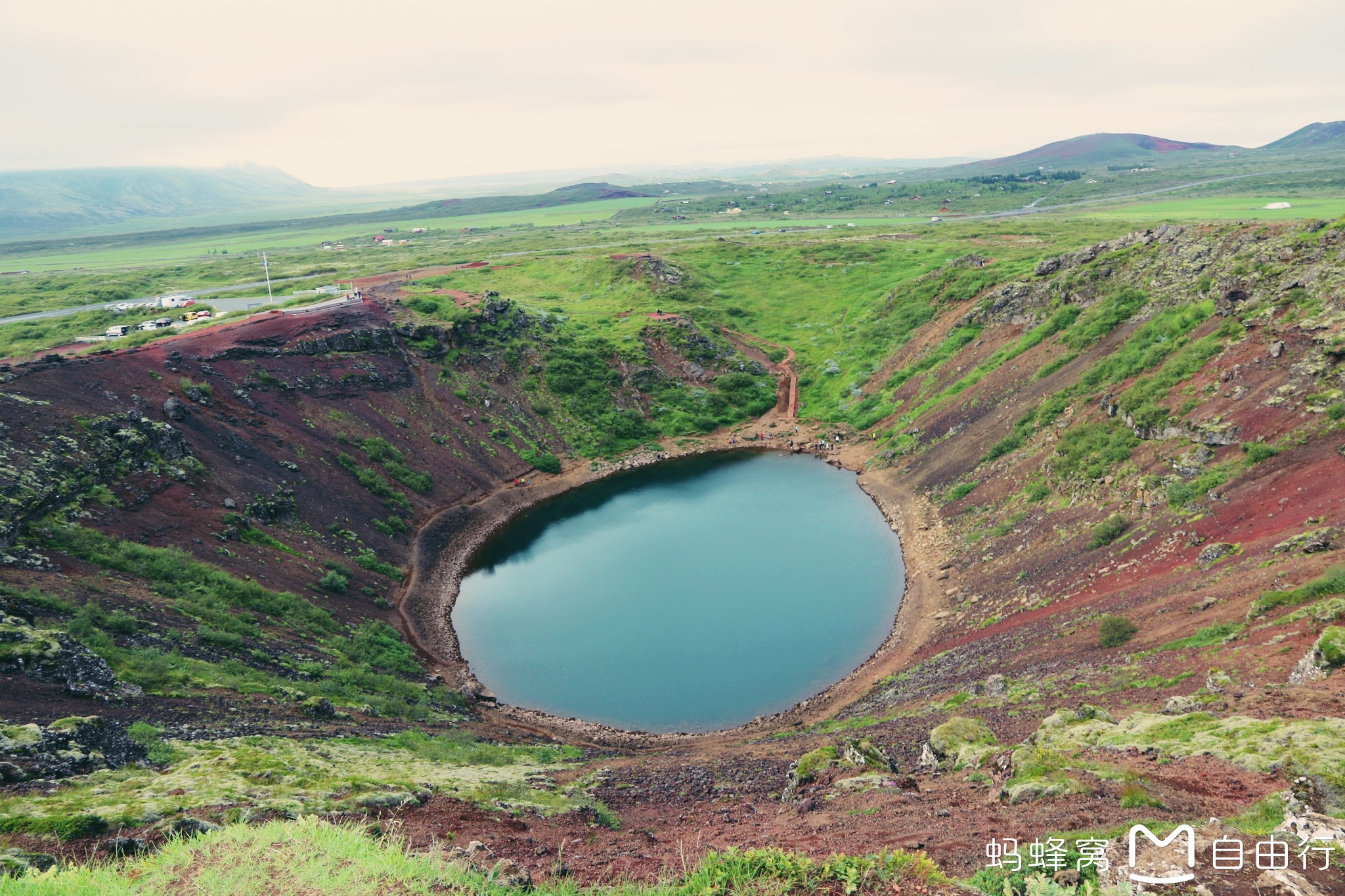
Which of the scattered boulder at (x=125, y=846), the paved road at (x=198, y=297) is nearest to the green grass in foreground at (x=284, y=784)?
the scattered boulder at (x=125, y=846)

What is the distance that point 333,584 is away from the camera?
42.0 meters

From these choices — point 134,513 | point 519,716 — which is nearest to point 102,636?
point 134,513

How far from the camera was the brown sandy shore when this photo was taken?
113 ft

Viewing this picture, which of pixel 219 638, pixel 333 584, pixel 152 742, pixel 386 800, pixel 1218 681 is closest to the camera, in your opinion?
pixel 386 800

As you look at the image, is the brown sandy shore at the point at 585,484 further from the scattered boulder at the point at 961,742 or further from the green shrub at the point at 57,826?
the green shrub at the point at 57,826

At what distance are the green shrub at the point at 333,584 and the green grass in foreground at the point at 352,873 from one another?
30675 mm

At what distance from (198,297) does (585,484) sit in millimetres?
71424

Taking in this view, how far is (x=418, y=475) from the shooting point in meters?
58.9

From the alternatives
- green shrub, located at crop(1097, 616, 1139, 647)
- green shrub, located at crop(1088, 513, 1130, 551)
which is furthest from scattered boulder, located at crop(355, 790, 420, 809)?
green shrub, located at crop(1088, 513, 1130, 551)

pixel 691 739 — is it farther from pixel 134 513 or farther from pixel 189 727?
pixel 134 513

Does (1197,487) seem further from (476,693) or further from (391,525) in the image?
(391,525)

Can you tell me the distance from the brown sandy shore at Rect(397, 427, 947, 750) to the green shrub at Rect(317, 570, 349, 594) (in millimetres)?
4074

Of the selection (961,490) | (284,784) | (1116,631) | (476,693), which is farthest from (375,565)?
(961,490)

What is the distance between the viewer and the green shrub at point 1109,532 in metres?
36.4
